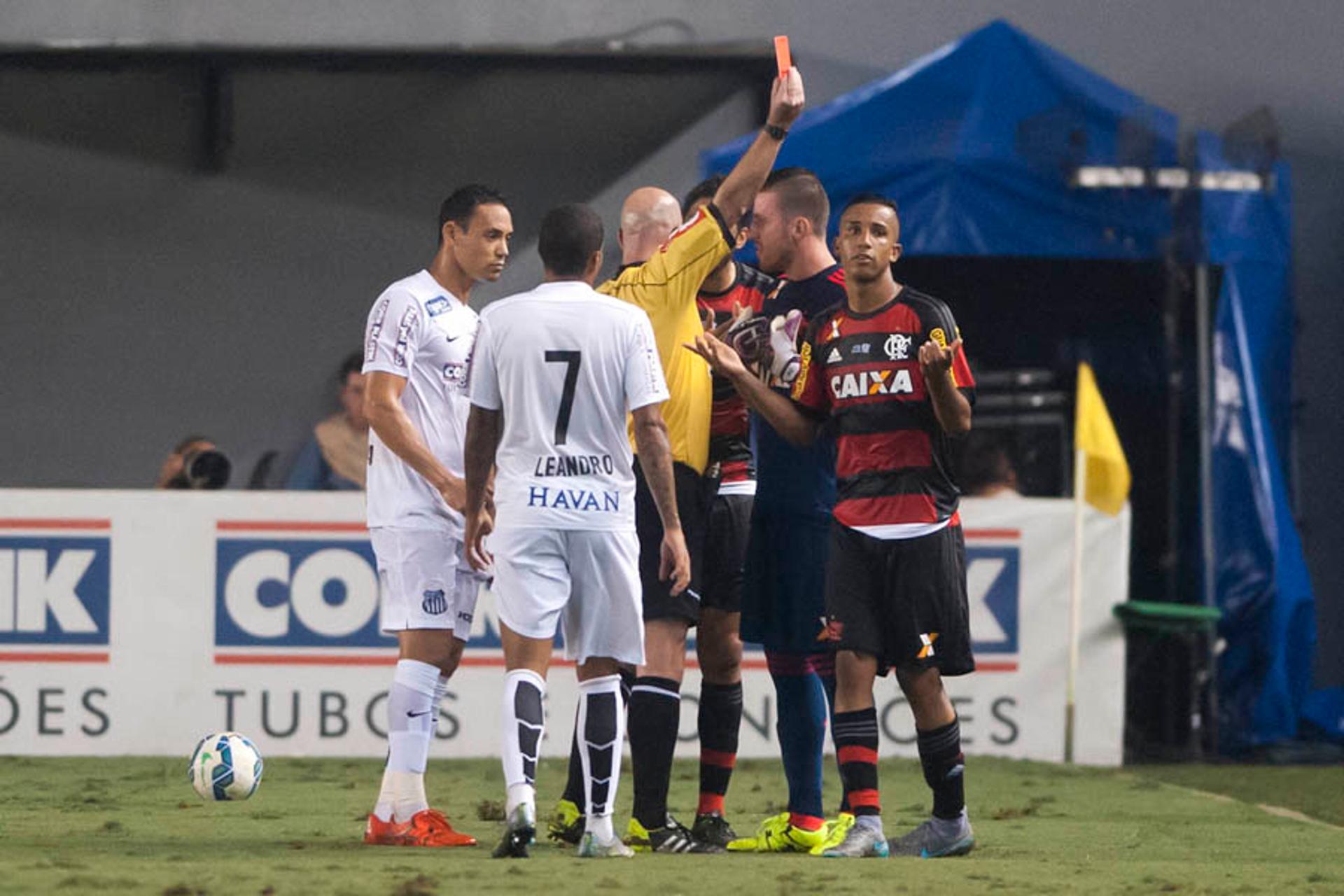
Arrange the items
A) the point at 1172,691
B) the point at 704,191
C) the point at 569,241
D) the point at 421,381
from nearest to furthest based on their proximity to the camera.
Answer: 1. the point at 569,241
2. the point at 421,381
3. the point at 704,191
4. the point at 1172,691

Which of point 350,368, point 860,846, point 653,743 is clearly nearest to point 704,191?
point 653,743

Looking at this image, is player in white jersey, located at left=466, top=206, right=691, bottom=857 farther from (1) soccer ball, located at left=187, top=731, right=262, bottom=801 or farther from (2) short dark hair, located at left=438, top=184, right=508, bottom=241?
(1) soccer ball, located at left=187, top=731, right=262, bottom=801

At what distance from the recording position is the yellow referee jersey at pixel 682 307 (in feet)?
22.3

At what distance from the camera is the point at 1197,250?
39.4 feet

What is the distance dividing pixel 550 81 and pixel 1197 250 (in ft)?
16.3

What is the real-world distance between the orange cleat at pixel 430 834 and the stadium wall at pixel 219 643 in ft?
12.3

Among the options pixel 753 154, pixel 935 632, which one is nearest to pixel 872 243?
pixel 753 154

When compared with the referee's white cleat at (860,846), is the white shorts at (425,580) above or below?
above

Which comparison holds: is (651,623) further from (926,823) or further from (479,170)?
(479,170)

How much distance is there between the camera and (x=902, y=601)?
6828 mm

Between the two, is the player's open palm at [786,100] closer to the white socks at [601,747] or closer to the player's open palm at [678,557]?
the player's open palm at [678,557]

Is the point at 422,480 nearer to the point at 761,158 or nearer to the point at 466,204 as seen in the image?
the point at 466,204

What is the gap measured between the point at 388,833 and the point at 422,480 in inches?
45.0

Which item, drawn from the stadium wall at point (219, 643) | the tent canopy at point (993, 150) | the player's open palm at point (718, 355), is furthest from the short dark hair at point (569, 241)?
the tent canopy at point (993, 150)
